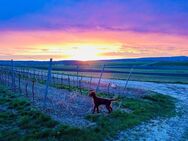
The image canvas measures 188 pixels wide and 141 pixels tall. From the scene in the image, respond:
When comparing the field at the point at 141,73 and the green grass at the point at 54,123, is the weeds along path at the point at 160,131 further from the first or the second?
the field at the point at 141,73

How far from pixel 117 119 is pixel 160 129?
182 cm

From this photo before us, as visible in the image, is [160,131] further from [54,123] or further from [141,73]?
[141,73]

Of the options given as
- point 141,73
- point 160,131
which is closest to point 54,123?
point 160,131

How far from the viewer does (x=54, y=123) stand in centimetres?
1417

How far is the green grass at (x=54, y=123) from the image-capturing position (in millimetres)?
12992

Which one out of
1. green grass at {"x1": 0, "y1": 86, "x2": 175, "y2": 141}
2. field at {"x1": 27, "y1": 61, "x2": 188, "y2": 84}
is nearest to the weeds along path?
green grass at {"x1": 0, "y1": 86, "x2": 175, "y2": 141}

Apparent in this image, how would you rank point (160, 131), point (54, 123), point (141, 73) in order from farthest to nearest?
point (141, 73), point (160, 131), point (54, 123)

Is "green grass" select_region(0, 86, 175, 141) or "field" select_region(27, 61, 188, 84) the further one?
"field" select_region(27, 61, 188, 84)

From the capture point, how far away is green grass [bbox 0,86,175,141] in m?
13.0

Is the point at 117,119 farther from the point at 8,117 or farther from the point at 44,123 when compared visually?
the point at 8,117

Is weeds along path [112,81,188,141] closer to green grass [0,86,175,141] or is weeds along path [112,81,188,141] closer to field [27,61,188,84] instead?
green grass [0,86,175,141]

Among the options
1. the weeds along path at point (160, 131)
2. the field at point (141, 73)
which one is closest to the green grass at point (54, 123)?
the weeds along path at point (160, 131)

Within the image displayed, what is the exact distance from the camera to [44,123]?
14.3 meters

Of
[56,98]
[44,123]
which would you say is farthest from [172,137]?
[56,98]
